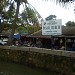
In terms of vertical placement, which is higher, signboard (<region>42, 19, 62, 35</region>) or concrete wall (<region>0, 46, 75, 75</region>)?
signboard (<region>42, 19, 62, 35</region>)

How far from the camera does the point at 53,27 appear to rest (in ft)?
59.4

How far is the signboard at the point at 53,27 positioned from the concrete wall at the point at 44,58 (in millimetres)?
1923

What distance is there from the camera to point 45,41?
26.7m

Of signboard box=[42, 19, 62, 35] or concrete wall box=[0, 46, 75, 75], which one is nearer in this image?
concrete wall box=[0, 46, 75, 75]

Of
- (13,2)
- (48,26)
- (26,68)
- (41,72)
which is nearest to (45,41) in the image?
(13,2)

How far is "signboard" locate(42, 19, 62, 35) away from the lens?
1797cm

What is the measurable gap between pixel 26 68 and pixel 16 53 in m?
3.22

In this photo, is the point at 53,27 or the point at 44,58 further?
the point at 53,27

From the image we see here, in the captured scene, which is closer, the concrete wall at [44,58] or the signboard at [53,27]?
the concrete wall at [44,58]

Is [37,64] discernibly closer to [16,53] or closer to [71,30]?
[16,53]

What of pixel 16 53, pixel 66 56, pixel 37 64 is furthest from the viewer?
pixel 16 53

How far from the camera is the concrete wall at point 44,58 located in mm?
14264

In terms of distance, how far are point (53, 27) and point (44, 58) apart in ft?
9.08

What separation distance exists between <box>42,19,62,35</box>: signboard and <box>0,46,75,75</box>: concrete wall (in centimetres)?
192
